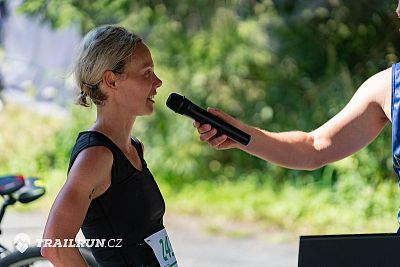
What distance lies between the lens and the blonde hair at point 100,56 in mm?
1953

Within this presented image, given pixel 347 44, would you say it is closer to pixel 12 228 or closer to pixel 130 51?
pixel 12 228

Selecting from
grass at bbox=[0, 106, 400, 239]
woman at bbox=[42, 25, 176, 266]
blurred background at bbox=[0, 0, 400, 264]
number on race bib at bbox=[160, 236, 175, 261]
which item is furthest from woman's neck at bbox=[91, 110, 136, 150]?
blurred background at bbox=[0, 0, 400, 264]

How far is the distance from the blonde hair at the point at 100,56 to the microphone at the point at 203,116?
0.17m

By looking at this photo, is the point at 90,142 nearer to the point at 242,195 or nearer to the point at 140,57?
the point at 140,57

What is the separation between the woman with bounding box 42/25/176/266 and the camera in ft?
6.06

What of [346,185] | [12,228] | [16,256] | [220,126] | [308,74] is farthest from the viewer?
[308,74]

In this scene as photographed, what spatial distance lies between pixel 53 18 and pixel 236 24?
143 cm

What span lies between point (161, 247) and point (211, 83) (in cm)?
461

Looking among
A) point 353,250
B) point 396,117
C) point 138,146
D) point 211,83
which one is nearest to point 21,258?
point 138,146

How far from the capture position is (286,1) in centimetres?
635

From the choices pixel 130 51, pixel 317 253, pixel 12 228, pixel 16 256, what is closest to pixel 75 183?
pixel 130 51

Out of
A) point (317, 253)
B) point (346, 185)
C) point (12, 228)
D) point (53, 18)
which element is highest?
point (53, 18)

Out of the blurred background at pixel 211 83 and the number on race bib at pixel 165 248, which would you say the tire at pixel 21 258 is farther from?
the blurred background at pixel 211 83

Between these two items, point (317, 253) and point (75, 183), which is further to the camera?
point (75, 183)
